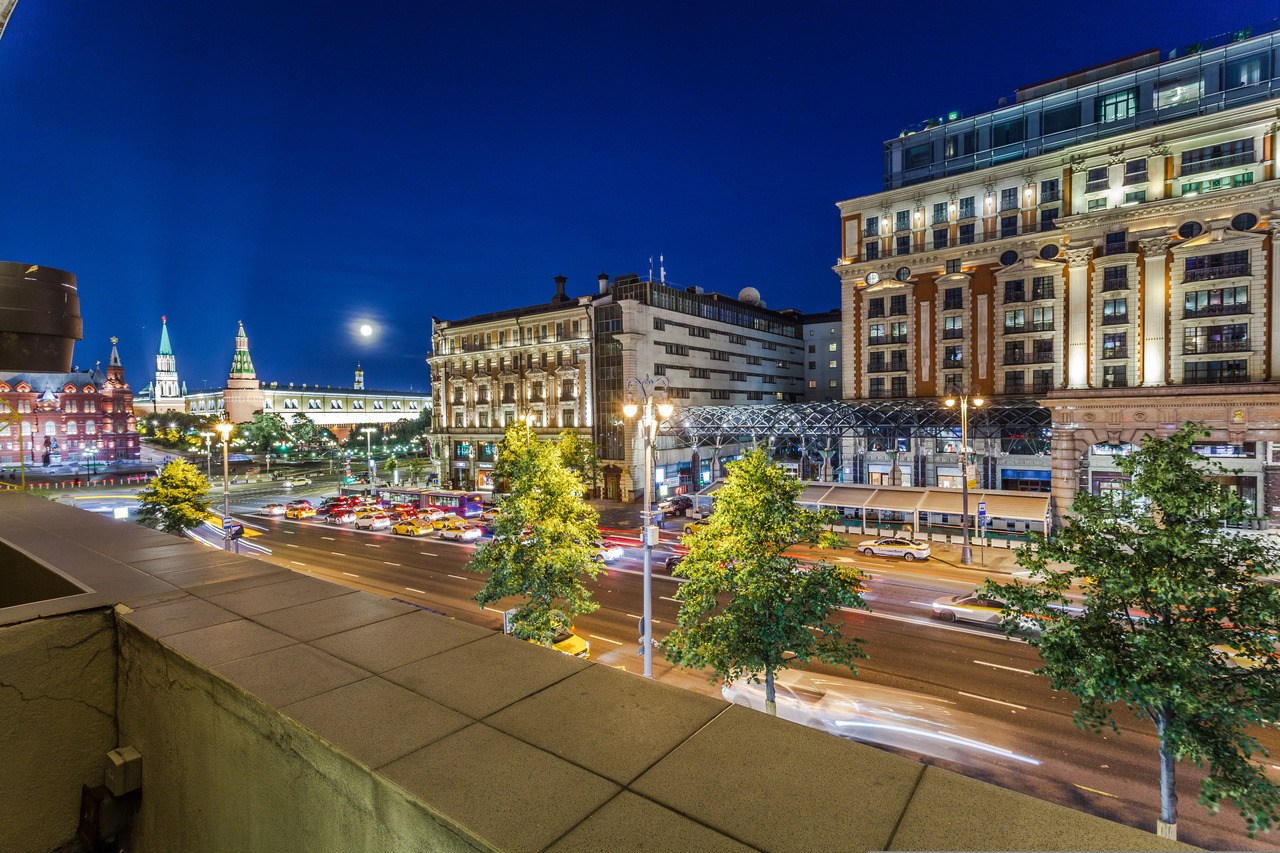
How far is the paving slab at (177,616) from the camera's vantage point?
3.75 metres

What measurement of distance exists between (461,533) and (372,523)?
973 centimetres

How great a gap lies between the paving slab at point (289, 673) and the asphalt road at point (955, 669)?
14.4m

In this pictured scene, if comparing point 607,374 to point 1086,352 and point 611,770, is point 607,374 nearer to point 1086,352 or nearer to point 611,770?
point 1086,352

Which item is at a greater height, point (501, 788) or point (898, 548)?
point (501, 788)

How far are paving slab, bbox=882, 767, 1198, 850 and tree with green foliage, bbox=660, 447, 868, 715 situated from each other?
11.2 metres

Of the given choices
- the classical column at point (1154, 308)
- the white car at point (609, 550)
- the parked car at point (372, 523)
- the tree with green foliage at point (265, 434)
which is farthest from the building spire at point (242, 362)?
the classical column at point (1154, 308)

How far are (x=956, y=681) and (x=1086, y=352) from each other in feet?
109

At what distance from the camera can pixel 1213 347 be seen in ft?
119

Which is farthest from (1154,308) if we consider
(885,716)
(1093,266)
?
(885,716)

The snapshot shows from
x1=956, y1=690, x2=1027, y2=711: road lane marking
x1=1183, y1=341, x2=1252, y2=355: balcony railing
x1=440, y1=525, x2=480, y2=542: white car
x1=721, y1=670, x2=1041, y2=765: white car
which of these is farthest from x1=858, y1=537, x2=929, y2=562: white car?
x1=440, y1=525, x2=480, y2=542: white car

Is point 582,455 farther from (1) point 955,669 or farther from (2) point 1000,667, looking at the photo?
(2) point 1000,667

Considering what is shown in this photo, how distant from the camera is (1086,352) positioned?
40.2 meters

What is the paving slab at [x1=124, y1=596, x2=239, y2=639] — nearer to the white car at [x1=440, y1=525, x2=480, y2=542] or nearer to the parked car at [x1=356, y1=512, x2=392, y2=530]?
the white car at [x1=440, y1=525, x2=480, y2=542]

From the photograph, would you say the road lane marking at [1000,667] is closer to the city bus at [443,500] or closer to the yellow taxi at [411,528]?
the yellow taxi at [411,528]
